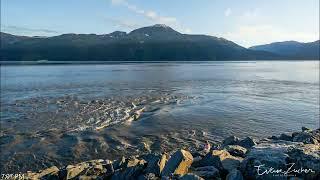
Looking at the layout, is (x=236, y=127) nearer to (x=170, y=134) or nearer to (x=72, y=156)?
(x=170, y=134)

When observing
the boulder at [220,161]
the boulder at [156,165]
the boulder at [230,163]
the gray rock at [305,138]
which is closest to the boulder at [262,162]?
the boulder at [230,163]

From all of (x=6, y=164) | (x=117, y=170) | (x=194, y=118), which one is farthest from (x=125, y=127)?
(x=117, y=170)

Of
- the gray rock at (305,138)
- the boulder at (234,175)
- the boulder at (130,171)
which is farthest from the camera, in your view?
the gray rock at (305,138)

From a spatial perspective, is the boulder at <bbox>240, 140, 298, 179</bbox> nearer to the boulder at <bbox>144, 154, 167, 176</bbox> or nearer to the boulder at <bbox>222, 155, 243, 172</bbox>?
the boulder at <bbox>222, 155, 243, 172</bbox>

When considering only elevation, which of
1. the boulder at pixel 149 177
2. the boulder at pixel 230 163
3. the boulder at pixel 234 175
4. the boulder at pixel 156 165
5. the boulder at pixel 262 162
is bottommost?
the boulder at pixel 149 177

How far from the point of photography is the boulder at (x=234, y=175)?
1109cm

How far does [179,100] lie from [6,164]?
987 inches

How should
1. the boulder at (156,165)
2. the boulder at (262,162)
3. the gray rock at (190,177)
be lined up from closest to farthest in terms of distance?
1. the gray rock at (190,177)
2. the boulder at (262,162)
3. the boulder at (156,165)

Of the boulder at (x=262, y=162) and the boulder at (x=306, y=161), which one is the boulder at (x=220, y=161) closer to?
the boulder at (x=262, y=162)

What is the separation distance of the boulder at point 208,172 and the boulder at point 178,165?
470 mm

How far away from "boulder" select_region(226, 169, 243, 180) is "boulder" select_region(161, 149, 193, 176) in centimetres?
173

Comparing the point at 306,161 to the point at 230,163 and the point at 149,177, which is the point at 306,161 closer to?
the point at 230,163

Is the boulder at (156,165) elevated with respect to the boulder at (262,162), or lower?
lower

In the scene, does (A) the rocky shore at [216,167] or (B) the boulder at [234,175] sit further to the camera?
(A) the rocky shore at [216,167]
